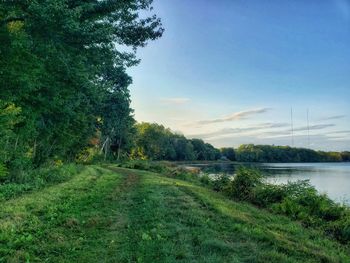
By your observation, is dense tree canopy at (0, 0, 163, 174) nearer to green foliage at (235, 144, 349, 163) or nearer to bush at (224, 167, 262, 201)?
bush at (224, 167, 262, 201)

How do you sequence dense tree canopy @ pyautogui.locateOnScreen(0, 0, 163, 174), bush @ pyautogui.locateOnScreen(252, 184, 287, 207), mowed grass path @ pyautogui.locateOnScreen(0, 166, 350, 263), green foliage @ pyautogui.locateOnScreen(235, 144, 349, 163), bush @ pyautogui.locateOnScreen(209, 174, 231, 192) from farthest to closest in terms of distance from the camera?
green foliage @ pyautogui.locateOnScreen(235, 144, 349, 163), bush @ pyautogui.locateOnScreen(209, 174, 231, 192), bush @ pyautogui.locateOnScreen(252, 184, 287, 207), dense tree canopy @ pyautogui.locateOnScreen(0, 0, 163, 174), mowed grass path @ pyautogui.locateOnScreen(0, 166, 350, 263)

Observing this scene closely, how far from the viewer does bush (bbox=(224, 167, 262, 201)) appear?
15916 millimetres

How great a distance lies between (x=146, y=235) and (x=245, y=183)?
10103mm

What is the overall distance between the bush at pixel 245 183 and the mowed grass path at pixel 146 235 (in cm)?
515

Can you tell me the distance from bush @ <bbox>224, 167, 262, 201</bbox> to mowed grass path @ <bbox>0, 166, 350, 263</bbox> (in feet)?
16.9

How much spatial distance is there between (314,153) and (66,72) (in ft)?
450

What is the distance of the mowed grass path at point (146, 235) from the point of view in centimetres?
602

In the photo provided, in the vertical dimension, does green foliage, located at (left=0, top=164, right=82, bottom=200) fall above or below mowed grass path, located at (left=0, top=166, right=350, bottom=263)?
above

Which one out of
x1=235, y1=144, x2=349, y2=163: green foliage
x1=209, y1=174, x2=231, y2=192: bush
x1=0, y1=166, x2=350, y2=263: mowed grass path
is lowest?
x1=0, y1=166, x2=350, y2=263: mowed grass path

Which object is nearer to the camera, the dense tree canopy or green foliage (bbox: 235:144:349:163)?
the dense tree canopy

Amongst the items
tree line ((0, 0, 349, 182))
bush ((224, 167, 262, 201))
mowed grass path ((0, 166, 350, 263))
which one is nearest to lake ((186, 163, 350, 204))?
bush ((224, 167, 262, 201))

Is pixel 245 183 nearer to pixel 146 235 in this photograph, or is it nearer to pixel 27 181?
pixel 146 235

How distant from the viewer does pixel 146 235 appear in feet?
23.1

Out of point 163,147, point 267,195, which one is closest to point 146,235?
point 267,195
